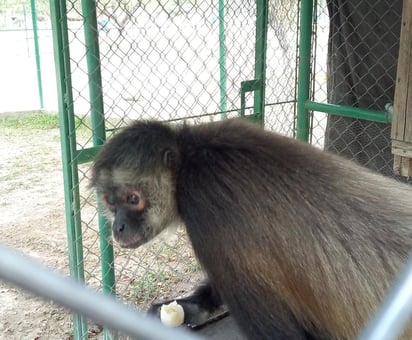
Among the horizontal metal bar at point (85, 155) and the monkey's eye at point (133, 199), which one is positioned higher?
the horizontal metal bar at point (85, 155)

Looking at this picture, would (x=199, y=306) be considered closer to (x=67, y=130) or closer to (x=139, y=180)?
(x=139, y=180)

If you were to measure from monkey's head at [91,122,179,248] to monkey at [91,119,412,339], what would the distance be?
5.4 inches

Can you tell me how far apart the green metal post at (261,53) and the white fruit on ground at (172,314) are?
141 cm

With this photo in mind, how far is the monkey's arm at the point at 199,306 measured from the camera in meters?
2.86

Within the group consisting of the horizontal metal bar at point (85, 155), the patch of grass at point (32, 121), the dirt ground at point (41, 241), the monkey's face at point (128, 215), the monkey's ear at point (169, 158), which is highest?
the monkey's ear at point (169, 158)

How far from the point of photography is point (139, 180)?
7.65ft

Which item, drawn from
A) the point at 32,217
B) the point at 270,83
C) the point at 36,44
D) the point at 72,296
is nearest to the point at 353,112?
the point at 270,83

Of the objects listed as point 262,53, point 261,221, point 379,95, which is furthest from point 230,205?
point 379,95

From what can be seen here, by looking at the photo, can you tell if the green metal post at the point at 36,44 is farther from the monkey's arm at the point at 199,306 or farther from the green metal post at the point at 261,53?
the monkey's arm at the point at 199,306

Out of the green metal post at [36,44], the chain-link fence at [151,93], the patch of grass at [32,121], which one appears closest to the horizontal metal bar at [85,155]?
the chain-link fence at [151,93]

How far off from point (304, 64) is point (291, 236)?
195 centimetres

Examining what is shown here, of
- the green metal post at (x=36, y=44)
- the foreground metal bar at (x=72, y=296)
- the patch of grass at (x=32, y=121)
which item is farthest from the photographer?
the patch of grass at (x=32, y=121)

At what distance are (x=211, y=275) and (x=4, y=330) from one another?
2.36 m

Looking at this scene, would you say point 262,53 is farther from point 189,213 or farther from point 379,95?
point 189,213
